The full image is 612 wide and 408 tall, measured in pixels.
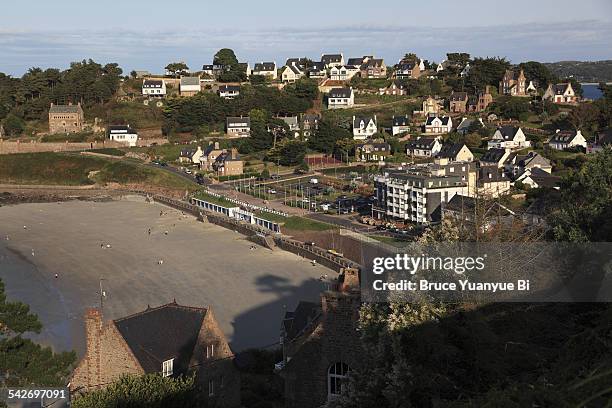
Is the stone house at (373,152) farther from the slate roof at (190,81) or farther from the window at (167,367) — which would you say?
the window at (167,367)

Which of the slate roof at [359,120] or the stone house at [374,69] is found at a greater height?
the stone house at [374,69]

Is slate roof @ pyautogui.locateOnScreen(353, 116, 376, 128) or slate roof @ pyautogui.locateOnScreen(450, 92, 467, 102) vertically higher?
slate roof @ pyautogui.locateOnScreen(450, 92, 467, 102)

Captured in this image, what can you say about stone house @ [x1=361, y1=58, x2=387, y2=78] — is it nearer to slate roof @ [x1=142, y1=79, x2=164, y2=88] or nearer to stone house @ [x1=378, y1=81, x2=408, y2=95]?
stone house @ [x1=378, y1=81, x2=408, y2=95]

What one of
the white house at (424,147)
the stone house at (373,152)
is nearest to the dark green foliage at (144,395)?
the white house at (424,147)

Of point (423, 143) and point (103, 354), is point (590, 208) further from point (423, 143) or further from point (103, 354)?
point (423, 143)

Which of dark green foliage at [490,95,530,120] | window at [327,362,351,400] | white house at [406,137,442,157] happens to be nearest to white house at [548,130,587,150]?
white house at [406,137,442,157]

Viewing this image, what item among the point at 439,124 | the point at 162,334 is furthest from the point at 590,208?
the point at 439,124
